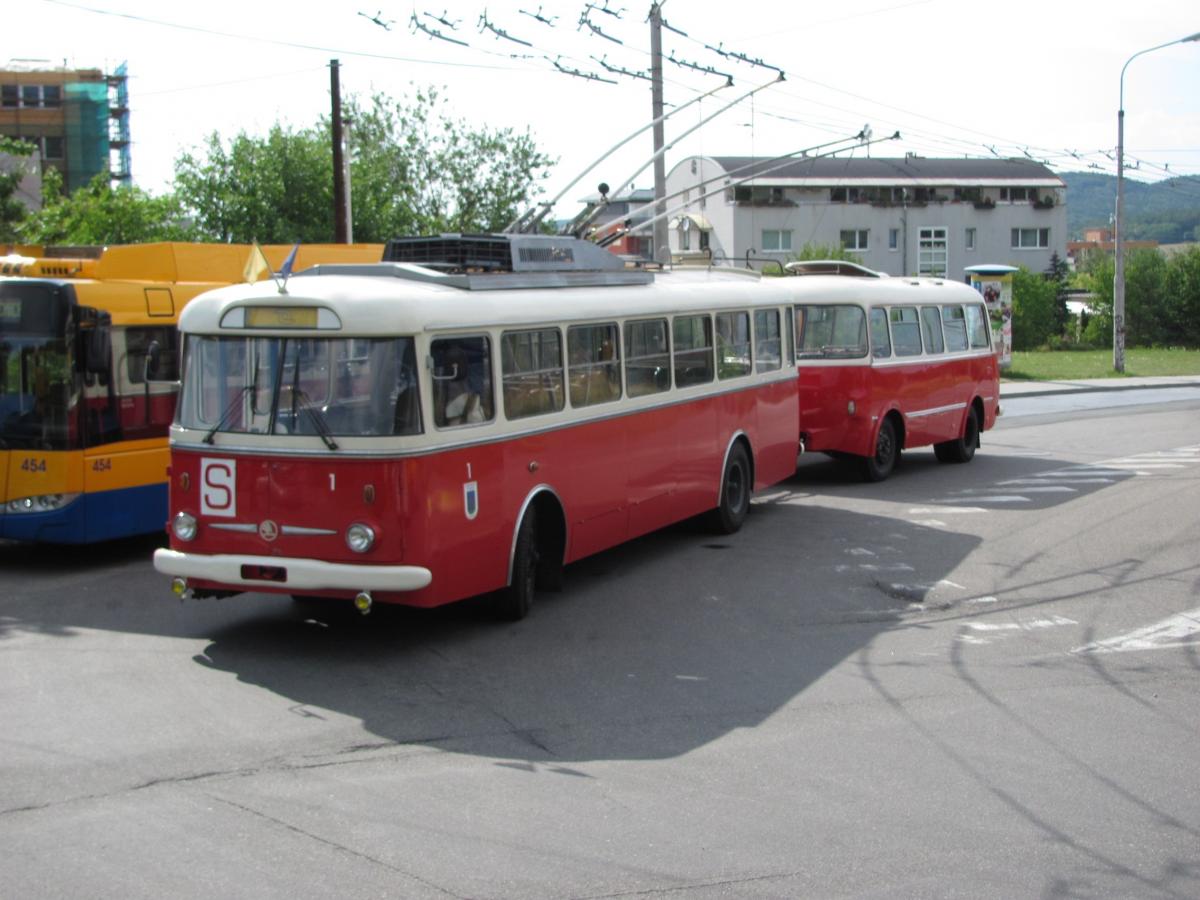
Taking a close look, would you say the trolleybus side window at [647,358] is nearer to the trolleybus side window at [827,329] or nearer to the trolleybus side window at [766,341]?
the trolleybus side window at [766,341]

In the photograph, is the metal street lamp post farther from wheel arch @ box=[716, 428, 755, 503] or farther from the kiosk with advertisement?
wheel arch @ box=[716, 428, 755, 503]

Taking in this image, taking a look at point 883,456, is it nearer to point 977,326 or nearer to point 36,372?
point 977,326

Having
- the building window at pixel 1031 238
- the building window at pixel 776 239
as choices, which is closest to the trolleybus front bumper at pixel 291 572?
the building window at pixel 776 239

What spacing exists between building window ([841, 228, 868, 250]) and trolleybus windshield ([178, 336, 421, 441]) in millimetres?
71278

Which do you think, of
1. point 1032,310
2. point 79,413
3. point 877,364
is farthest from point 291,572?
point 1032,310

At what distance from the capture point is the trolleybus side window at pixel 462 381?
930 centimetres

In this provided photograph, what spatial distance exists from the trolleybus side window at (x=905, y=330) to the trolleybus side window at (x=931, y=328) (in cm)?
21

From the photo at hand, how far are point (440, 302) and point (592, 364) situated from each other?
223 cm

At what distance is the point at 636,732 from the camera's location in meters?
7.77

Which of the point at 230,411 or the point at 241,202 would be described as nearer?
the point at 230,411

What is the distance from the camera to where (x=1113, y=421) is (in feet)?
90.5

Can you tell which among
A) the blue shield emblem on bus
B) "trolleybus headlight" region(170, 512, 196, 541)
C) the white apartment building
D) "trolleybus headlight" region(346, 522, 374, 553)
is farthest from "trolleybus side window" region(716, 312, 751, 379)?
the white apartment building

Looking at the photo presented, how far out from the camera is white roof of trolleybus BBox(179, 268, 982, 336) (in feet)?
29.9

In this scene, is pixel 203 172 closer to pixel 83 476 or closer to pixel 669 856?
pixel 83 476
